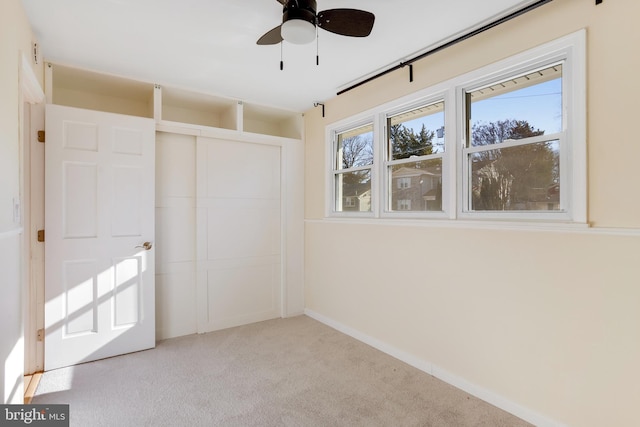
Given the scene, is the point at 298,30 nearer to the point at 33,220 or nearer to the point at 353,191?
the point at 353,191

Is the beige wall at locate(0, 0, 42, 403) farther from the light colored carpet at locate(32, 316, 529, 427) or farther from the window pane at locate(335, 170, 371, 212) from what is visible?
the window pane at locate(335, 170, 371, 212)

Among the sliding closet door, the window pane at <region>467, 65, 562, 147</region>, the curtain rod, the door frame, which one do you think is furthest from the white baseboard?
the door frame

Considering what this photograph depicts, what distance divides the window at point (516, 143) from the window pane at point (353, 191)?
111cm

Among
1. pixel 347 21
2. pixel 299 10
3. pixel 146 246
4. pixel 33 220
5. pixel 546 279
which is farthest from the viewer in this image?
pixel 146 246

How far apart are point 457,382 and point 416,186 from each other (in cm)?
156

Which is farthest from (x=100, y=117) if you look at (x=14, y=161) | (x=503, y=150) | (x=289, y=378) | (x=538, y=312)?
(x=538, y=312)

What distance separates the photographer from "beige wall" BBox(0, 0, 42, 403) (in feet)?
5.36

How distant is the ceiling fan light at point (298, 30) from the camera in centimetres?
171

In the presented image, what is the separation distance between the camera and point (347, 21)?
1.84 metres

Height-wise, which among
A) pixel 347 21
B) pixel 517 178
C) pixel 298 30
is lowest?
pixel 517 178

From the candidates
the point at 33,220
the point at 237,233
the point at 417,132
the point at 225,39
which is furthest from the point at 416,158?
the point at 33,220

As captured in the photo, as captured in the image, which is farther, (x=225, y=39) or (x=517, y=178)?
A: (x=225, y=39)

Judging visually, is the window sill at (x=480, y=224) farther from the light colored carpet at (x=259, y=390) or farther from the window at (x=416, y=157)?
the light colored carpet at (x=259, y=390)

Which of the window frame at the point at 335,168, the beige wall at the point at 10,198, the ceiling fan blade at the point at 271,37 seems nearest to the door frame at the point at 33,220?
the beige wall at the point at 10,198
